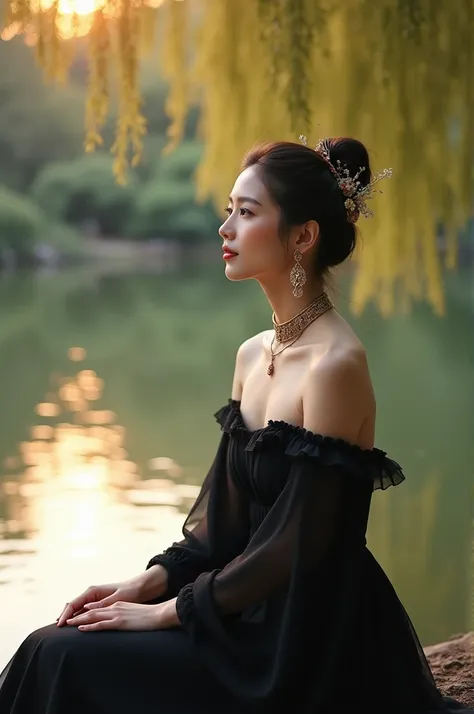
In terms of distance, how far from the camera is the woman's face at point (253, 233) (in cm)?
126

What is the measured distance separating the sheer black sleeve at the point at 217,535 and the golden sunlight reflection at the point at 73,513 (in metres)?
0.72

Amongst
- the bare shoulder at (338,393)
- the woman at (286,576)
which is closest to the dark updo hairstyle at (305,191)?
the woman at (286,576)

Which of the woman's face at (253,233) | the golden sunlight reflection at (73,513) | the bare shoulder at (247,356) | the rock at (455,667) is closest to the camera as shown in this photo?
the woman's face at (253,233)

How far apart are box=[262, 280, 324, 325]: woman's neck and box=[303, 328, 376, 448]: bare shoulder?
0.31 ft

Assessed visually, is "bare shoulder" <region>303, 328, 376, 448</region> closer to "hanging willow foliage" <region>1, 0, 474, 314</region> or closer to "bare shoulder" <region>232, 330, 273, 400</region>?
"bare shoulder" <region>232, 330, 273, 400</region>

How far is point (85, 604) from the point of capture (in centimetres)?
127

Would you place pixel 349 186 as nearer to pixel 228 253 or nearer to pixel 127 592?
pixel 228 253

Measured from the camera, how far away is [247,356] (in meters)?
1.39

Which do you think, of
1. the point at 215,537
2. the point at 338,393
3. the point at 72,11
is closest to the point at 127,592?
the point at 215,537

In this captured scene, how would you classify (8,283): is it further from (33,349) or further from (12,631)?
(12,631)

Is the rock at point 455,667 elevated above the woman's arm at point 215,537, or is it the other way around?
the woman's arm at point 215,537

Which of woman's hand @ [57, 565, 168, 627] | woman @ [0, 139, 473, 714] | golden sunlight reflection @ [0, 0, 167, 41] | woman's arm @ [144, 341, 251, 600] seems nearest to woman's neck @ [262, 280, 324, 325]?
woman @ [0, 139, 473, 714]

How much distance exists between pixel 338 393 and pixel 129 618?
0.34 meters

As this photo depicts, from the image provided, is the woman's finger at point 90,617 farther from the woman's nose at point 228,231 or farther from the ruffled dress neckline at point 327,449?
the woman's nose at point 228,231
